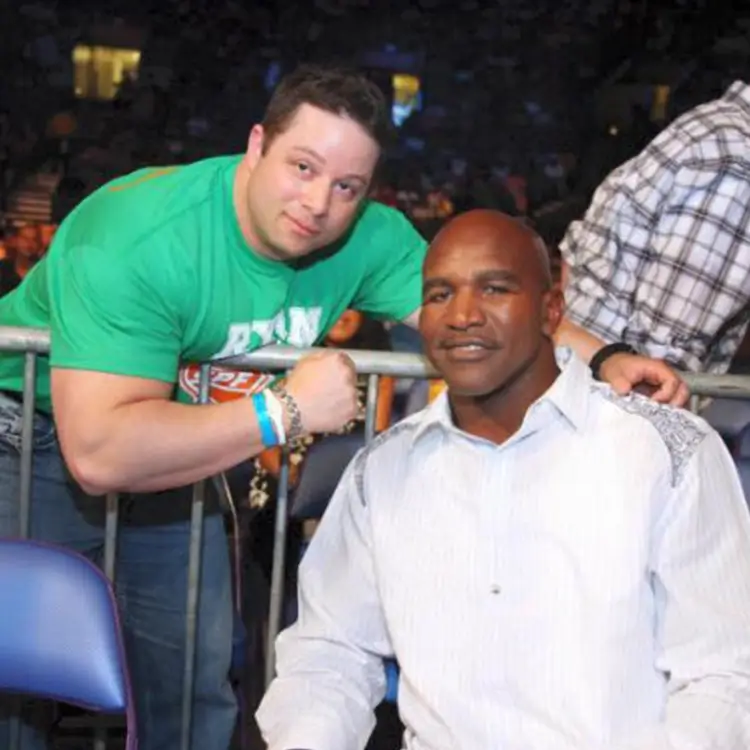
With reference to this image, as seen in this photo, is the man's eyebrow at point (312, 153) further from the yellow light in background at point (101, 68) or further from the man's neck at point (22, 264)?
the yellow light in background at point (101, 68)

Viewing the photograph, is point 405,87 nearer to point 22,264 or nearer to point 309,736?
point 22,264

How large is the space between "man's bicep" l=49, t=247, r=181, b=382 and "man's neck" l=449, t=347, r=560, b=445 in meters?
0.52

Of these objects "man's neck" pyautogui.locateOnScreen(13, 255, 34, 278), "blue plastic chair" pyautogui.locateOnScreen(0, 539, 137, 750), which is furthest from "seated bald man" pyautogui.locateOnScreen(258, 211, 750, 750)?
"man's neck" pyautogui.locateOnScreen(13, 255, 34, 278)

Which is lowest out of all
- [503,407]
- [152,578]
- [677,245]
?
[152,578]

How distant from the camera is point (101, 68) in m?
5.75

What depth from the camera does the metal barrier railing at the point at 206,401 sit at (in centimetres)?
231

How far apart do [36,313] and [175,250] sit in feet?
1.26

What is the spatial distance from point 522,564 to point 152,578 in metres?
0.95

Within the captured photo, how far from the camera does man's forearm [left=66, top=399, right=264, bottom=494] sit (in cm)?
203

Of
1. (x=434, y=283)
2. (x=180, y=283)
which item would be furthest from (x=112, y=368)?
(x=434, y=283)

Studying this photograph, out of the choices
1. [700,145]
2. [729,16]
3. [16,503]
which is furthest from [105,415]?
[729,16]

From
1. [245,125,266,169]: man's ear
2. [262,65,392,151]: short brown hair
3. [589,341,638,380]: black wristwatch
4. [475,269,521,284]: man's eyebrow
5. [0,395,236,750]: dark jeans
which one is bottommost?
[0,395,236,750]: dark jeans

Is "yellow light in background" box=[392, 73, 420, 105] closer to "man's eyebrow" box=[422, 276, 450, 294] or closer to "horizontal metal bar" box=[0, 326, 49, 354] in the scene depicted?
"horizontal metal bar" box=[0, 326, 49, 354]

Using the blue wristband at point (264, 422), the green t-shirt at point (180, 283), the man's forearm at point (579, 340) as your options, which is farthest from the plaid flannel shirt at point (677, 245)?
the blue wristband at point (264, 422)
